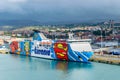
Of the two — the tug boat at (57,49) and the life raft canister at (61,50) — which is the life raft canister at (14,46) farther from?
the life raft canister at (61,50)

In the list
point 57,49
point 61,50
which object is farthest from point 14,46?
point 61,50

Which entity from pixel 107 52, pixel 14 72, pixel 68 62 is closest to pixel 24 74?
pixel 14 72

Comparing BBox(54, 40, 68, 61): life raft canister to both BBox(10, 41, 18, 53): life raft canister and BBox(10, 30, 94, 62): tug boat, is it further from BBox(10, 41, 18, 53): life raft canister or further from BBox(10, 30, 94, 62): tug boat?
BBox(10, 41, 18, 53): life raft canister

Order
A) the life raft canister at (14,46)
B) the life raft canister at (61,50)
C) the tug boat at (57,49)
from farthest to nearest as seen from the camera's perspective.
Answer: the life raft canister at (14,46), the life raft canister at (61,50), the tug boat at (57,49)

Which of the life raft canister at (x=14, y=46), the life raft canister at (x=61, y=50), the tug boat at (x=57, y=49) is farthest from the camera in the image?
the life raft canister at (x=14, y=46)

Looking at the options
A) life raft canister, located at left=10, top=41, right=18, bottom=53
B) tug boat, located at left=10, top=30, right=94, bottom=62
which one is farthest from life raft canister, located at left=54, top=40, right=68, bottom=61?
life raft canister, located at left=10, top=41, right=18, bottom=53

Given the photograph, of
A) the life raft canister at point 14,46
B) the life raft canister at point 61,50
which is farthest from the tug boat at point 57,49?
the life raft canister at point 14,46

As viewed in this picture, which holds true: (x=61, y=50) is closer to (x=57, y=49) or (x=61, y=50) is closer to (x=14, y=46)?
(x=57, y=49)

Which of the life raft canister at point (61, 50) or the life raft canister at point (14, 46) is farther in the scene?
the life raft canister at point (14, 46)
